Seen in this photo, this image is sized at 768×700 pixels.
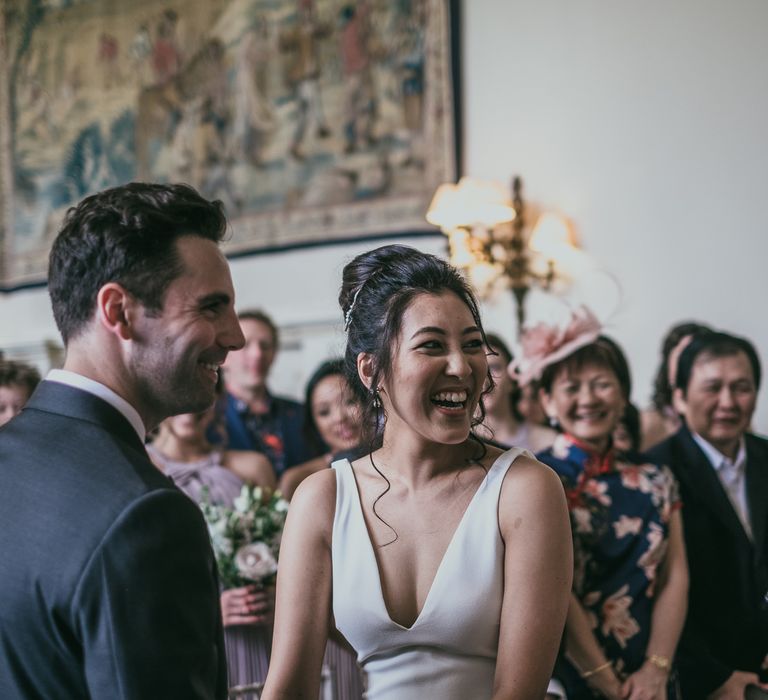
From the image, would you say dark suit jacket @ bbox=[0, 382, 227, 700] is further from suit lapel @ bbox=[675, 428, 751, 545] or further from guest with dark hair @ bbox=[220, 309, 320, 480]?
guest with dark hair @ bbox=[220, 309, 320, 480]

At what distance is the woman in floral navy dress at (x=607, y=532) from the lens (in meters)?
3.34

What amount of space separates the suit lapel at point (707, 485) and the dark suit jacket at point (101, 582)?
2.68 meters

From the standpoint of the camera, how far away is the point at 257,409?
5.62 m

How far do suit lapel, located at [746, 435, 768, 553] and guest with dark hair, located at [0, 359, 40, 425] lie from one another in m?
2.91

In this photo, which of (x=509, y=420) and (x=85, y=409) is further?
(x=509, y=420)

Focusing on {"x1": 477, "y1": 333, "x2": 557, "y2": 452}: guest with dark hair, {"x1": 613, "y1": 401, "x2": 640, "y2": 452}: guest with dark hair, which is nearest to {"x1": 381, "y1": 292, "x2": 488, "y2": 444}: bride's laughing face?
{"x1": 613, "y1": 401, "x2": 640, "y2": 452}: guest with dark hair

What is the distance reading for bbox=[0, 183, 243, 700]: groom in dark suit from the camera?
58.8 inches

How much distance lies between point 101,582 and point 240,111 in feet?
22.9

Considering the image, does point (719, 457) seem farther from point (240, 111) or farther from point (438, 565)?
point (240, 111)

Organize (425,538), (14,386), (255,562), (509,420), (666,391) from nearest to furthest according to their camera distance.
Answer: (425,538) → (255,562) → (14,386) → (666,391) → (509,420)

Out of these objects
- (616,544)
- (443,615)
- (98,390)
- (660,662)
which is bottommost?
(660,662)

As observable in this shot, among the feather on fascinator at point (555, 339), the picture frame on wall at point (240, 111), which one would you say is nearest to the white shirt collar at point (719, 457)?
the feather on fascinator at point (555, 339)

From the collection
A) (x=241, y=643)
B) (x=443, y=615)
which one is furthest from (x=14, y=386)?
(x=443, y=615)

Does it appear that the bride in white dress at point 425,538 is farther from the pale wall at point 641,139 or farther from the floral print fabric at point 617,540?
the pale wall at point 641,139
